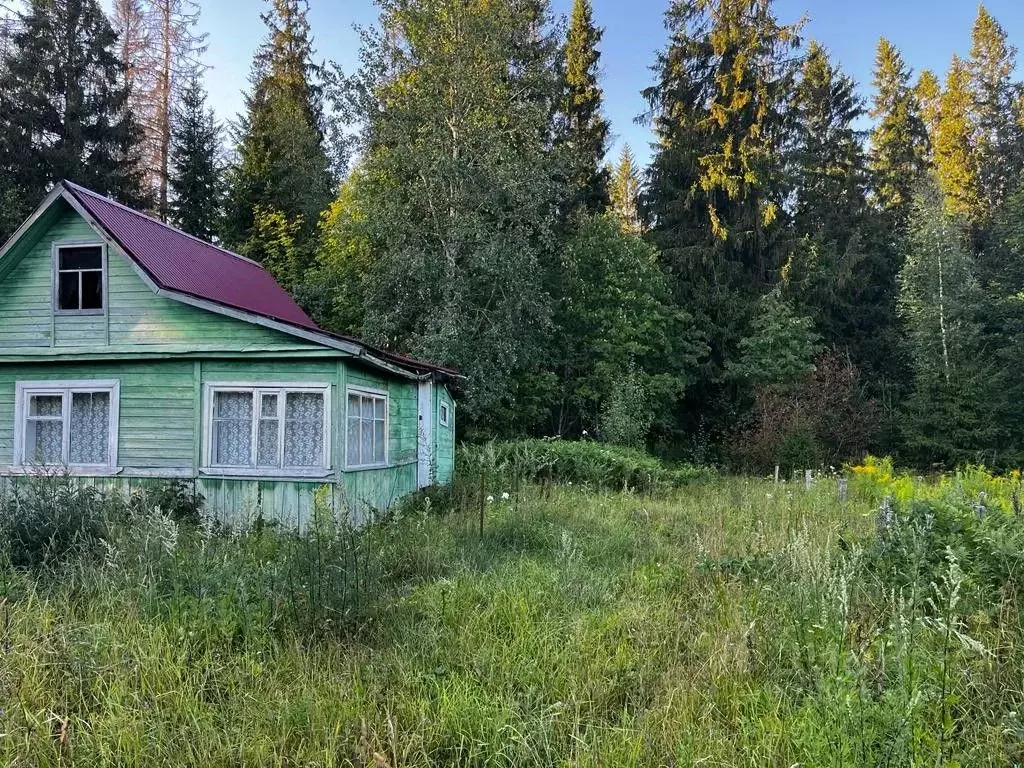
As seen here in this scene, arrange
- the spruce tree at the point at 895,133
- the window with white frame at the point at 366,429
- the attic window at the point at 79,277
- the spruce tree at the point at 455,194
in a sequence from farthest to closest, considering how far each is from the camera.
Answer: the spruce tree at the point at 895,133 → the spruce tree at the point at 455,194 → the attic window at the point at 79,277 → the window with white frame at the point at 366,429

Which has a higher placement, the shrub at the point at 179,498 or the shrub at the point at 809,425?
the shrub at the point at 809,425

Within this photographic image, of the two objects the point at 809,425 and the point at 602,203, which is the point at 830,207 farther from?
the point at 809,425

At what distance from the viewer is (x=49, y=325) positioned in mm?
10219

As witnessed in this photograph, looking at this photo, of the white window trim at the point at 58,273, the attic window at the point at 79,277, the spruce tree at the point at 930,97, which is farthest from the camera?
the spruce tree at the point at 930,97

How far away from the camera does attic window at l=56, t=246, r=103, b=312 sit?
1023cm

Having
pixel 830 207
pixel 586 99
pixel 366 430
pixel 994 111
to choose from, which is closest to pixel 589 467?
pixel 366 430

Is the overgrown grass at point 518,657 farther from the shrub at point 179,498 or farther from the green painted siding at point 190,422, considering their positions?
the shrub at point 179,498

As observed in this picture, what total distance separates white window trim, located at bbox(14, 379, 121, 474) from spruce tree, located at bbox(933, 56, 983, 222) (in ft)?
101

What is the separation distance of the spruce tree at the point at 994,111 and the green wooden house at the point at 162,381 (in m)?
29.6

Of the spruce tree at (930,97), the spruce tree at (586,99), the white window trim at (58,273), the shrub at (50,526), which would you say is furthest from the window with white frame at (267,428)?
the spruce tree at (930,97)

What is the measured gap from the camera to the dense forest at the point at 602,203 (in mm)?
17672

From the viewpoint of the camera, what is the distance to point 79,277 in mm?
10352

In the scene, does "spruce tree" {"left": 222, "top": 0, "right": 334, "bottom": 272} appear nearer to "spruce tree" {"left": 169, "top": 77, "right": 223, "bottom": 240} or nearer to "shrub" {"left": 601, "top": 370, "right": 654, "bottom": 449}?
"spruce tree" {"left": 169, "top": 77, "right": 223, "bottom": 240}

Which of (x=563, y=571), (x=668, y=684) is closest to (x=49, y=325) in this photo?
(x=563, y=571)
